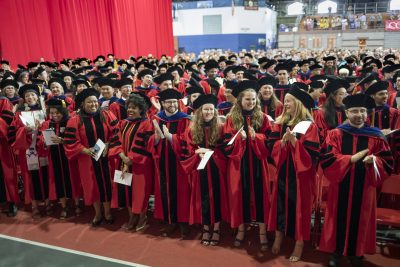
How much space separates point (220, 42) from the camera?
110 ft

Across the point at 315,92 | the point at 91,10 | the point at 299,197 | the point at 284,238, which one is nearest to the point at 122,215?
the point at 284,238

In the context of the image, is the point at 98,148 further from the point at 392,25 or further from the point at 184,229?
the point at 392,25

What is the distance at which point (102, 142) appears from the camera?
4957mm

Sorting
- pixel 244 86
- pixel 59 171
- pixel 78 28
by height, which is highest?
pixel 78 28

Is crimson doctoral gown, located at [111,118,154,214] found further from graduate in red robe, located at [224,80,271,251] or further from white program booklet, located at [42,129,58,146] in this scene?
graduate in red robe, located at [224,80,271,251]

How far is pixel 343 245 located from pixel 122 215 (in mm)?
3361

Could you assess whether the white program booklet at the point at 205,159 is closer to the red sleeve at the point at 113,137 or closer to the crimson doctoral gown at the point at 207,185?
the crimson doctoral gown at the point at 207,185

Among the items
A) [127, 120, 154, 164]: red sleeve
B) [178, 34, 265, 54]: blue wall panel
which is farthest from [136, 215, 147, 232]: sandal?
[178, 34, 265, 54]: blue wall panel

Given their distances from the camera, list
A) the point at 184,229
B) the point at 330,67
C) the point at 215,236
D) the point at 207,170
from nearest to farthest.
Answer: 1. the point at 207,170
2. the point at 215,236
3. the point at 184,229
4. the point at 330,67

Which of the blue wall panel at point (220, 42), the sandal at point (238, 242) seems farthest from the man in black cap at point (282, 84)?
the blue wall panel at point (220, 42)

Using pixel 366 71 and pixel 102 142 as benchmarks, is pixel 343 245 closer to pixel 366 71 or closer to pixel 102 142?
pixel 102 142

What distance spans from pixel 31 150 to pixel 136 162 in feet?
6.10

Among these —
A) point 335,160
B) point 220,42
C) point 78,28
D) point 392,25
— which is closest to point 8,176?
point 335,160

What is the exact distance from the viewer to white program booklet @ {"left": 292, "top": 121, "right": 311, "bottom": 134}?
11.9ft
